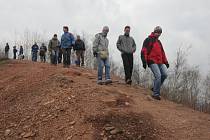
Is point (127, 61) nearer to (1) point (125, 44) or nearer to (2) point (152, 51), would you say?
(1) point (125, 44)

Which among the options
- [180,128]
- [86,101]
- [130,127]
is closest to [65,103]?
[86,101]

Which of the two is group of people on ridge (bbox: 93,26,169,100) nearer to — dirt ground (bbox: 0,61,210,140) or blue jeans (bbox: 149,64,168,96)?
blue jeans (bbox: 149,64,168,96)

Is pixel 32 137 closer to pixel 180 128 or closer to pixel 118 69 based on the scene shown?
pixel 180 128

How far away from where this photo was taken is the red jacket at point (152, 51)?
392 inches

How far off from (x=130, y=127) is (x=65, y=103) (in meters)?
2.03

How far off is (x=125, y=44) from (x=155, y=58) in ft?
4.90

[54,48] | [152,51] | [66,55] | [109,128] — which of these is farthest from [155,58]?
[54,48]

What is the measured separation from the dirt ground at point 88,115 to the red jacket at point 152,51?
96 centimetres

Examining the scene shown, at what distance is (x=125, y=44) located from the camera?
11.3 metres

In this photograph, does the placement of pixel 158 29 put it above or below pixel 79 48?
above

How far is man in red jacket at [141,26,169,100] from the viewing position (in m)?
9.90

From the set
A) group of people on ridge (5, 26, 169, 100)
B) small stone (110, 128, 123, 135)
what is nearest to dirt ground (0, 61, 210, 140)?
small stone (110, 128, 123, 135)

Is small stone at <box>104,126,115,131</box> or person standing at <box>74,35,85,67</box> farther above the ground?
person standing at <box>74,35,85,67</box>

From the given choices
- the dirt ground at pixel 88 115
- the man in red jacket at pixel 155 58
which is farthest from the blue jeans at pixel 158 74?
the dirt ground at pixel 88 115
